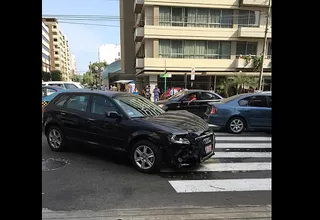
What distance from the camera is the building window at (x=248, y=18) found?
88.7ft

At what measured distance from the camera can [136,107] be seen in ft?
18.2


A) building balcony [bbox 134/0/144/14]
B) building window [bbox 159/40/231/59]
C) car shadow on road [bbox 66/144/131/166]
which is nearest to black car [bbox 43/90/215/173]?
car shadow on road [bbox 66/144/131/166]

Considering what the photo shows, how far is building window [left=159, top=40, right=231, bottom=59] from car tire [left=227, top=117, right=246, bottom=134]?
60.3 ft

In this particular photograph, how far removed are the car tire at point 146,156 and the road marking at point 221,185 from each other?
1.65 ft

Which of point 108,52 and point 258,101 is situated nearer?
point 258,101

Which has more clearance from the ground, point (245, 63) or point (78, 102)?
point (245, 63)

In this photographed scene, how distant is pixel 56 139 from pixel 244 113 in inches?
232

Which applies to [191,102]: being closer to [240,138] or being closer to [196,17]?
[240,138]

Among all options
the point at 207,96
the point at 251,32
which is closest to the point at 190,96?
the point at 207,96

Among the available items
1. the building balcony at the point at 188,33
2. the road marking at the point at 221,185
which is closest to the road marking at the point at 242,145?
the road marking at the point at 221,185

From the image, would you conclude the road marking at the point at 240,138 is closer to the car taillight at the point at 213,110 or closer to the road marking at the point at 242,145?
the road marking at the point at 242,145

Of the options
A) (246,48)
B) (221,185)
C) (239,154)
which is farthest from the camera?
(246,48)

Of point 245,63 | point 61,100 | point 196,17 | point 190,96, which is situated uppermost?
point 196,17
